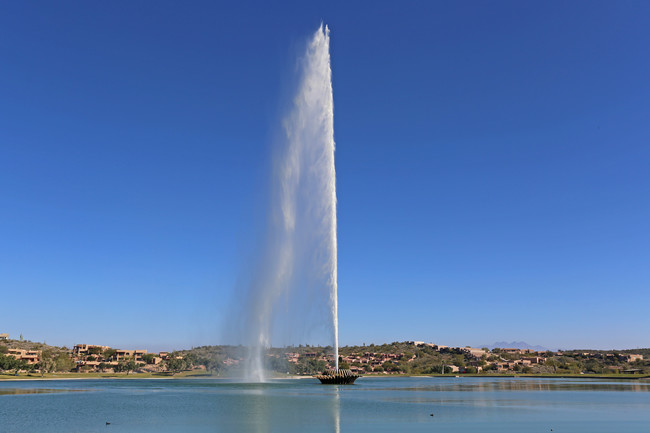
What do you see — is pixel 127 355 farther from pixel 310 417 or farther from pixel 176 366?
pixel 310 417

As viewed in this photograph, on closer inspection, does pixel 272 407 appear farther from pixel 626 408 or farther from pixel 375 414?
pixel 626 408

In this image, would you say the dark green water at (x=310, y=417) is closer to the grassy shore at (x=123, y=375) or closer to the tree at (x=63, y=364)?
the grassy shore at (x=123, y=375)

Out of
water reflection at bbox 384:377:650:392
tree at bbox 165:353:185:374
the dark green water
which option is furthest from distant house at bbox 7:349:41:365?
the dark green water

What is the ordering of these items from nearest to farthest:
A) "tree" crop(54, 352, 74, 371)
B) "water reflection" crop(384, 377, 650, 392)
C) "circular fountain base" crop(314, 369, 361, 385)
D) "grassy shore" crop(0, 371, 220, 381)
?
"circular fountain base" crop(314, 369, 361, 385) < "water reflection" crop(384, 377, 650, 392) < "grassy shore" crop(0, 371, 220, 381) < "tree" crop(54, 352, 74, 371)

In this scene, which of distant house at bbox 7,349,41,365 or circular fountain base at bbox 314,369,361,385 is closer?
circular fountain base at bbox 314,369,361,385

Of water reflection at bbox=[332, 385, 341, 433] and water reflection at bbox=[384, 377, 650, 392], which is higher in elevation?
water reflection at bbox=[332, 385, 341, 433]

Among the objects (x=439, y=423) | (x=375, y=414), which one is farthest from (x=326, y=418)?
(x=439, y=423)

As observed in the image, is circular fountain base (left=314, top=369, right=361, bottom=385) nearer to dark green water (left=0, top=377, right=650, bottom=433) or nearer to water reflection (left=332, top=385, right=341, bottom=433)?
dark green water (left=0, top=377, right=650, bottom=433)

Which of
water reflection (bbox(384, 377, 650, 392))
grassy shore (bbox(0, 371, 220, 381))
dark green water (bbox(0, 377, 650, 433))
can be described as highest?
dark green water (bbox(0, 377, 650, 433))

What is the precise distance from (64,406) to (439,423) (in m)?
31.7

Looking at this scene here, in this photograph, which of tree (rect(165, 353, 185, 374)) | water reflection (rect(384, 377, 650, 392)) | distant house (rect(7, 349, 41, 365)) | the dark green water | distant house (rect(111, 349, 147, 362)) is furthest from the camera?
distant house (rect(111, 349, 147, 362))

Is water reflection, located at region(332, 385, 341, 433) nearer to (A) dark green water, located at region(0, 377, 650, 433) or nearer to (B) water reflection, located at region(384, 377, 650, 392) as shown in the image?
(A) dark green water, located at region(0, 377, 650, 433)

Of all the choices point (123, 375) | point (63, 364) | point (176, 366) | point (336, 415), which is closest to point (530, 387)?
point (336, 415)

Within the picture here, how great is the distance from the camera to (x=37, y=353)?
544 feet
